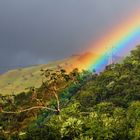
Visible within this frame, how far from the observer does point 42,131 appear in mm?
63312

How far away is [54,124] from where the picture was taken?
63.3 metres

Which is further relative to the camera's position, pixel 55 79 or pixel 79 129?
pixel 55 79

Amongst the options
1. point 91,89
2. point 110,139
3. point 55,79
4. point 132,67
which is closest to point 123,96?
point 91,89

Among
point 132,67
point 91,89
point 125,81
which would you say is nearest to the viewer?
point 125,81

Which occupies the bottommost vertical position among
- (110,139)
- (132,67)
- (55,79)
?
(110,139)

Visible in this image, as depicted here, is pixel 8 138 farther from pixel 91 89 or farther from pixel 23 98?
pixel 23 98

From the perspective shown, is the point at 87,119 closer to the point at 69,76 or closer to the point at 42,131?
the point at 42,131

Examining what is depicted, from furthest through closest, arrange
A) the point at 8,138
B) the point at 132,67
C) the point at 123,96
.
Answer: the point at 132,67
the point at 123,96
the point at 8,138

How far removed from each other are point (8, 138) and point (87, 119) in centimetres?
1510

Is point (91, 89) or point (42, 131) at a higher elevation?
point (91, 89)

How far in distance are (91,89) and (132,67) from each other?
858 inches

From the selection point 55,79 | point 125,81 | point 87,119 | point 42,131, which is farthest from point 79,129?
point 125,81

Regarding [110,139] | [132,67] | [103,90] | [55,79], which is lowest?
[110,139]

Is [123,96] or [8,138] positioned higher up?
[123,96]
